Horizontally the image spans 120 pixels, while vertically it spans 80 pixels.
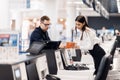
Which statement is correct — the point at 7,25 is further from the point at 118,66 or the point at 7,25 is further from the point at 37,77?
the point at 37,77

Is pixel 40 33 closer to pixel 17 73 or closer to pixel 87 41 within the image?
pixel 87 41

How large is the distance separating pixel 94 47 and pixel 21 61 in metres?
2.19

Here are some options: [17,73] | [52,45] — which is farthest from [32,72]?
[52,45]

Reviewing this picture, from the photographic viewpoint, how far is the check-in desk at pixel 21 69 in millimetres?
2539

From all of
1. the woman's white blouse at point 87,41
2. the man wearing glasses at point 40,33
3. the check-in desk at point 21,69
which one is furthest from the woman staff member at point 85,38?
the check-in desk at point 21,69

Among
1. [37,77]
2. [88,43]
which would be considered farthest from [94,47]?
[37,77]

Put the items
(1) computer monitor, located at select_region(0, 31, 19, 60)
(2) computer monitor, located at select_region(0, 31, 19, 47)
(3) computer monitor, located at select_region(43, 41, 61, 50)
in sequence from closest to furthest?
(1) computer monitor, located at select_region(0, 31, 19, 60) < (2) computer monitor, located at select_region(0, 31, 19, 47) < (3) computer monitor, located at select_region(43, 41, 61, 50)

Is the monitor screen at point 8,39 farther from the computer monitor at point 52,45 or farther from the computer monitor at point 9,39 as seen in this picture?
the computer monitor at point 52,45

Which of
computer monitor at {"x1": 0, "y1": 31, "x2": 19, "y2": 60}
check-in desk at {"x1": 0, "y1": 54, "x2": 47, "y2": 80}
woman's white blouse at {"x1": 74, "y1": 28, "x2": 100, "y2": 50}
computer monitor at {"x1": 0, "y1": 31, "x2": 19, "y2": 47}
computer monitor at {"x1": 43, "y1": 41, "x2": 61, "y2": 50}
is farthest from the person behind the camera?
woman's white blouse at {"x1": 74, "y1": 28, "x2": 100, "y2": 50}

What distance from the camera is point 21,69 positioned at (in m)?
2.73

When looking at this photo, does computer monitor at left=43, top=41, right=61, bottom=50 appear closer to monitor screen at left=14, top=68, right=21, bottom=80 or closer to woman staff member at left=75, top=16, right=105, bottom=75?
woman staff member at left=75, top=16, right=105, bottom=75

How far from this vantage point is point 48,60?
392 cm

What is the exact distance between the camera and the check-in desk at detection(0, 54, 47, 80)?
2.54 meters

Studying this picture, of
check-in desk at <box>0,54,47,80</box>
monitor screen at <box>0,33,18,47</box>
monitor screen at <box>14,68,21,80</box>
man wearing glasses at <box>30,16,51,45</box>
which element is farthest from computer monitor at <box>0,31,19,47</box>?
man wearing glasses at <box>30,16,51,45</box>
